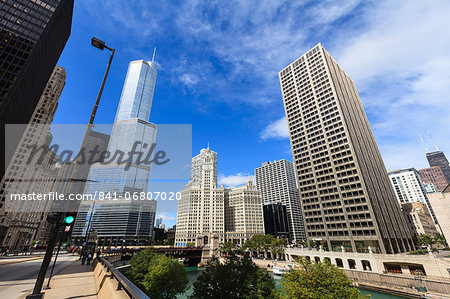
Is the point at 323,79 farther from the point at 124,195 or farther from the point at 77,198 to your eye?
the point at 124,195

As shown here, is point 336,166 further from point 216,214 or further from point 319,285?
point 216,214

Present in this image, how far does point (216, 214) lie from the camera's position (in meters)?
166

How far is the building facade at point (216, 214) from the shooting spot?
159 meters

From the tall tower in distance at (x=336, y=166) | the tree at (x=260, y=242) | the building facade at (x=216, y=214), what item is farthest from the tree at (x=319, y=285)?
the building facade at (x=216, y=214)

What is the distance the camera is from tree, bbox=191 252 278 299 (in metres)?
27.8

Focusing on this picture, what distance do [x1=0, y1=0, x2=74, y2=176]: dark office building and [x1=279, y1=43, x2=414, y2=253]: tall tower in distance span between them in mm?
108170

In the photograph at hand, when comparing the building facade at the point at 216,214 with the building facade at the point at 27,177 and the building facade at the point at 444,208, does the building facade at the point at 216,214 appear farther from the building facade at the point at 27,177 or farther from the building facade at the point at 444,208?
the building facade at the point at 444,208

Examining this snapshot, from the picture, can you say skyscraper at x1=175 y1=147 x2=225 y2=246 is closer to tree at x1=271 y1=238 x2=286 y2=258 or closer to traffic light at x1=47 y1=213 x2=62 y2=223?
tree at x1=271 y1=238 x2=286 y2=258

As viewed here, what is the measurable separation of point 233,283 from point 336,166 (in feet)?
247

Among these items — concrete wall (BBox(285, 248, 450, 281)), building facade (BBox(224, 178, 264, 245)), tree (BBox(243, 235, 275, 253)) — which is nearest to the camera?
concrete wall (BBox(285, 248, 450, 281))

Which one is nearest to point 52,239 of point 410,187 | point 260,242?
point 260,242

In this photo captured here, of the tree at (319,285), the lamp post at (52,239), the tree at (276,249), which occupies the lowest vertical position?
the tree at (276,249)

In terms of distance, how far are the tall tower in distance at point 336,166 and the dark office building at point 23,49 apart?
108 m

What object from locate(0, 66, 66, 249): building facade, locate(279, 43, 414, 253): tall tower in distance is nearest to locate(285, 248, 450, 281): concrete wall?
locate(279, 43, 414, 253): tall tower in distance
